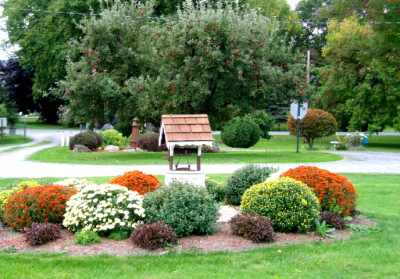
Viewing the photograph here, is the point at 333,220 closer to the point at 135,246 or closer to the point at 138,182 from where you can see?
the point at 135,246

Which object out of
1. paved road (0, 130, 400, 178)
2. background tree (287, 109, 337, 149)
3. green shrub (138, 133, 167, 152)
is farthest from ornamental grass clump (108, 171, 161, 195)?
background tree (287, 109, 337, 149)

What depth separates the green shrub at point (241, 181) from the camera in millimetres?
10344

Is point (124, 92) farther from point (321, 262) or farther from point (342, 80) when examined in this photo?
point (342, 80)

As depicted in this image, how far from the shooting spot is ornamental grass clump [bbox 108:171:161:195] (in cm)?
921

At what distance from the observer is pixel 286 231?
25.7ft

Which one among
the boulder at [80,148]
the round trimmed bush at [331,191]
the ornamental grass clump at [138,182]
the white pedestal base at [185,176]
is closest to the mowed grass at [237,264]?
the round trimmed bush at [331,191]

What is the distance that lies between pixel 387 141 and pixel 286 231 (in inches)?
1532

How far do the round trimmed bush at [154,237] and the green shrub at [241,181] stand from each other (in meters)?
3.54

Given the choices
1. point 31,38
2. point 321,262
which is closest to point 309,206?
point 321,262

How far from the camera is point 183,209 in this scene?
7.54 meters

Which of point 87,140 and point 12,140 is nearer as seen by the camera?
point 87,140

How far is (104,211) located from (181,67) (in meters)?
14.5

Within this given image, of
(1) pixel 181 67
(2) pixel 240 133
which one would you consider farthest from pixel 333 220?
(2) pixel 240 133

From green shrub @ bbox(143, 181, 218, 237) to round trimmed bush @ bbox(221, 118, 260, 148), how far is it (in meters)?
23.4
